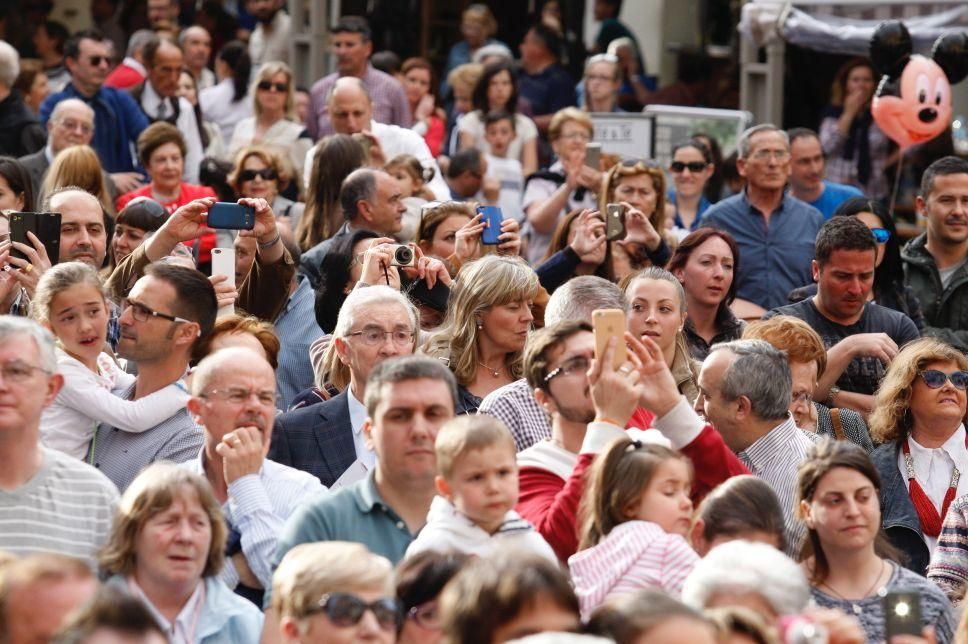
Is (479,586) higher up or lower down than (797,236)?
higher up

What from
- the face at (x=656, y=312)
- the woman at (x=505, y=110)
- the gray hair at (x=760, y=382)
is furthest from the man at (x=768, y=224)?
the gray hair at (x=760, y=382)

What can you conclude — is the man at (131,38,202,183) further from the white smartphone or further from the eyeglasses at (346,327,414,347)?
the eyeglasses at (346,327,414,347)

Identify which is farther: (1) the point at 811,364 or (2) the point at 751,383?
(1) the point at 811,364

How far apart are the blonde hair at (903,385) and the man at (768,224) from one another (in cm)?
219

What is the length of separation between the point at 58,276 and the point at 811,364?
106 inches

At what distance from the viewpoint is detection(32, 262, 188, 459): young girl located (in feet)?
18.6

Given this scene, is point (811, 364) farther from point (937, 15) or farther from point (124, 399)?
point (937, 15)

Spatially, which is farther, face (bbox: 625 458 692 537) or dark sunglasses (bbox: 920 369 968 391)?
dark sunglasses (bbox: 920 369 968 391)

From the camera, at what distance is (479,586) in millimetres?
3684

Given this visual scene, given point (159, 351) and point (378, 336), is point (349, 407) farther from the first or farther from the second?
point (159, 351)

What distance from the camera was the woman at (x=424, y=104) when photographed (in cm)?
1277

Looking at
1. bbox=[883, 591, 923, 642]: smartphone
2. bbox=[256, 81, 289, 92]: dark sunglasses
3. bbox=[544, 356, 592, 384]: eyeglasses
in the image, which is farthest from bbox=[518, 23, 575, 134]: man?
bbox=[883, 591, 923, 642]: smartphone

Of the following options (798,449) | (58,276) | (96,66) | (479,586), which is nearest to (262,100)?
(96,66)

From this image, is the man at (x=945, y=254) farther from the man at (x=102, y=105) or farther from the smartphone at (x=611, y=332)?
the man at (x=102, y=105)
